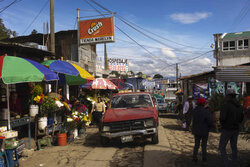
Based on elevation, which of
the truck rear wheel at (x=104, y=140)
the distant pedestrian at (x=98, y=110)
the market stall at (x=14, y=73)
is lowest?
the truck rear wheel at (x=104, y=140)

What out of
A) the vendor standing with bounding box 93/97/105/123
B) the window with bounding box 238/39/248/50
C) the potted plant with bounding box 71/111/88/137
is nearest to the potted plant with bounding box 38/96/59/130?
the potted plant with bounding box 71/111/88/137

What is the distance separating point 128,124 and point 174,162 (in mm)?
1897

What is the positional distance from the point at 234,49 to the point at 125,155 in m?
33.8

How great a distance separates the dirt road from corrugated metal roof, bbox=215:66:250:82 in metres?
5.08

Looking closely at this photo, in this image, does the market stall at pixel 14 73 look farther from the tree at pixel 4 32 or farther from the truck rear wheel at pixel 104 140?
the tree at pixel 4 32

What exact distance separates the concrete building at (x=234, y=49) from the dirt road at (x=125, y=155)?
96.0 ft

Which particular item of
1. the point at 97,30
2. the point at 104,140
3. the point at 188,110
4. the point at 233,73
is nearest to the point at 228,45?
the point at 233,73

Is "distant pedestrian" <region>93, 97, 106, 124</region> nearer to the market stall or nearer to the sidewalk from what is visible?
the sidewalk

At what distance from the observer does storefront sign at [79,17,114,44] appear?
15.4 meters

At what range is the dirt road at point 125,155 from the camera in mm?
5457

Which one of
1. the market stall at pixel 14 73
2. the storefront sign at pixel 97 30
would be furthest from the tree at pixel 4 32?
the market stall at pixel 14 73

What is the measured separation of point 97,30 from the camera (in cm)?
1566

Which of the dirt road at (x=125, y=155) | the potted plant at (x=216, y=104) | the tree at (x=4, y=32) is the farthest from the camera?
the tree at (x=4, y=32)

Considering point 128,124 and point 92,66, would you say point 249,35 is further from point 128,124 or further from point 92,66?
point 128,124
